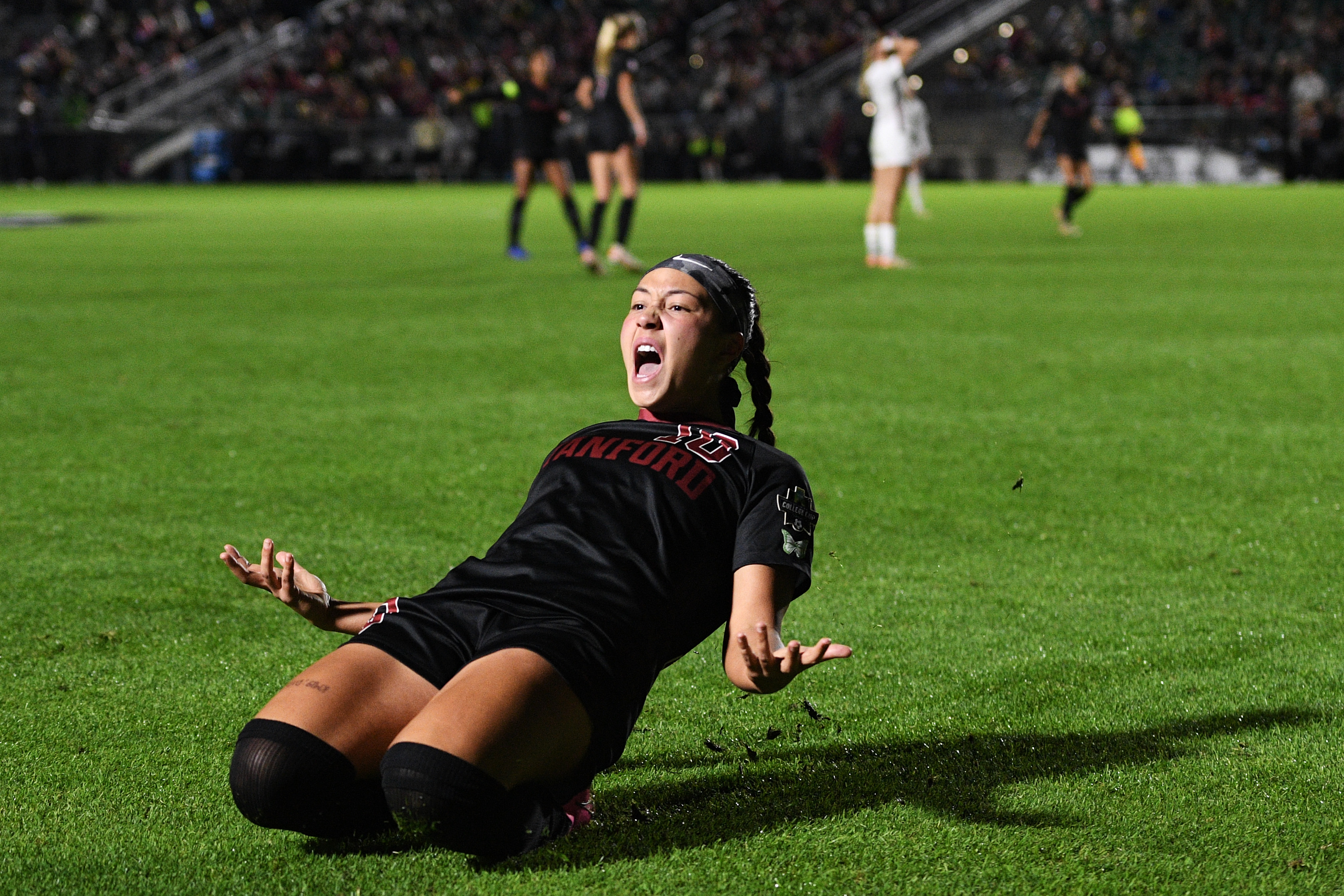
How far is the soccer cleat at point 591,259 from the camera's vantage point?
1342cm

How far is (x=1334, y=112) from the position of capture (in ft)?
107

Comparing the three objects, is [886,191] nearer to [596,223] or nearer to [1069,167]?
[596,223]

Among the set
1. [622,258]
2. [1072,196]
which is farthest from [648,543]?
[1072,196]

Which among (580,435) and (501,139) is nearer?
(580,435)

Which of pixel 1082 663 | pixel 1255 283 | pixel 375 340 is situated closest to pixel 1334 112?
pixel 1255 283

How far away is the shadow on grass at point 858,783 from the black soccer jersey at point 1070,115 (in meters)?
17.4

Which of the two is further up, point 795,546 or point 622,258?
point 795,546

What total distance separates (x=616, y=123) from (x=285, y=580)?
11136 millimetres

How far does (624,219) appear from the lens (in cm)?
1331

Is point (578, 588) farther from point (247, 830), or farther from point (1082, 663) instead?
point (1082, 663)

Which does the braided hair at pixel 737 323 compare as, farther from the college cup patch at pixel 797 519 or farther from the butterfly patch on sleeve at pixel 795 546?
the butterfly patch on sleeve at pixel 795 546

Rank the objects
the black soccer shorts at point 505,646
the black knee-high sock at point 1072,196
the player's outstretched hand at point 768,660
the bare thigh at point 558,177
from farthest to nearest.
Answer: the black knee-high sock at point 1072,196 < the bare thigh at point 558,177 < the black soccer shorts at point 505,646 < the player's outstretched hand at point 768,660

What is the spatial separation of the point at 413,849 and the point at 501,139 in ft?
127

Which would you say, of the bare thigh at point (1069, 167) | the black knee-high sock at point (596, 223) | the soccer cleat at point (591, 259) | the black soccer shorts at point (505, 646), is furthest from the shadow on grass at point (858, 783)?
the bare thigh at point (1069, 167)
